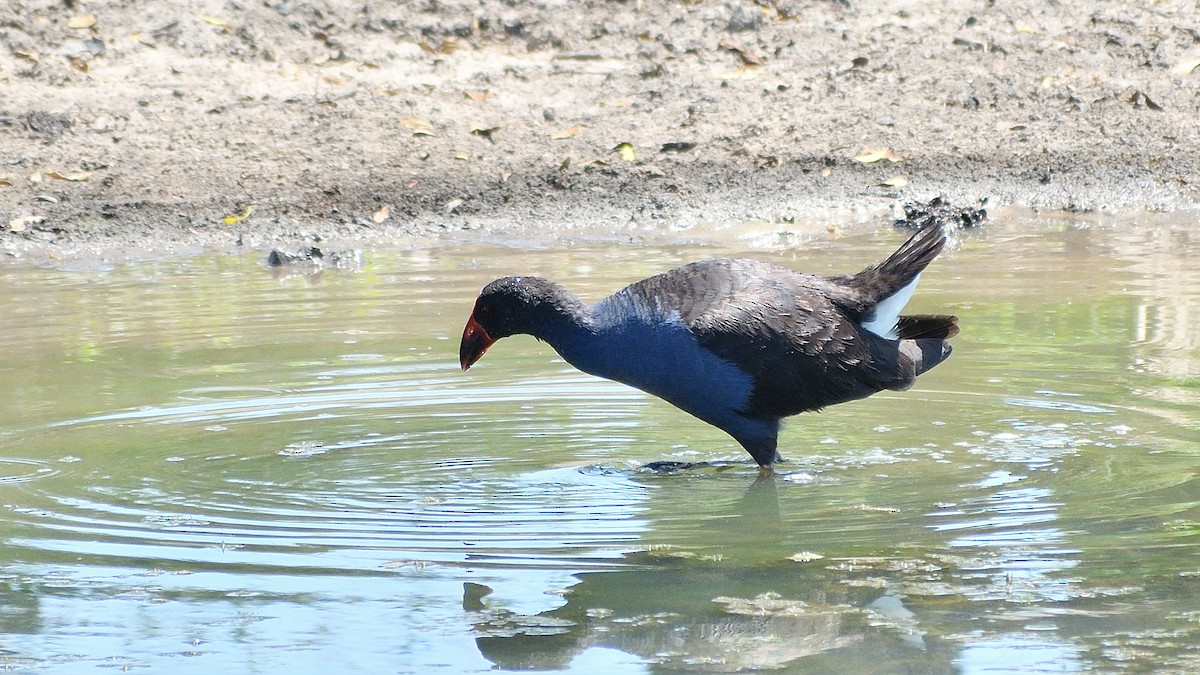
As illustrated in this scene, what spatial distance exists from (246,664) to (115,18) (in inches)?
373

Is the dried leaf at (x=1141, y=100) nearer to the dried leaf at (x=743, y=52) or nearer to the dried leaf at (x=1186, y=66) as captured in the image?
the dried leaf at (x=1186, y=66)

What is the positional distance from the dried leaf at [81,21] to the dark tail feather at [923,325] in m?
8.16

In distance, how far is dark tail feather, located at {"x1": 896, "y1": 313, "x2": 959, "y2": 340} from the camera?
19.4 feet

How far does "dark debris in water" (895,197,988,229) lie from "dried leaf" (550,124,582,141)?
8.17ft

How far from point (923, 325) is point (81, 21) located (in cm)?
825

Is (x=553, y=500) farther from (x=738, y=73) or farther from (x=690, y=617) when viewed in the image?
(x=738, y=73)

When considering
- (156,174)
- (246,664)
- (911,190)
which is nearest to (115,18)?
(156,174)

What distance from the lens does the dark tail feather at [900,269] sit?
5.75 metres

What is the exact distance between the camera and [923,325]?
19.5ft

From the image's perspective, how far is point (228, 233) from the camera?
34.3 ft

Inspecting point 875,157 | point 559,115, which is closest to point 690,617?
point 875,157

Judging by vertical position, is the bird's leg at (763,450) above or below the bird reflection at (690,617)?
above

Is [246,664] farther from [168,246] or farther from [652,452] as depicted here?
[168,246]

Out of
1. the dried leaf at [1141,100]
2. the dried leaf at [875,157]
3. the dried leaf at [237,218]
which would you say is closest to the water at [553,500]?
the dried leaf at [237,218]
